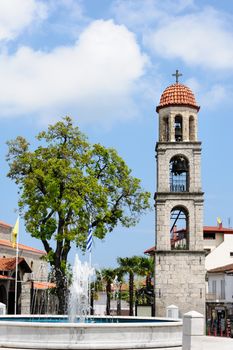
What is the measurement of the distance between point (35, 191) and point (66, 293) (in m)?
6.73

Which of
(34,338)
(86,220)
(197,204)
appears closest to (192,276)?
(197,204)

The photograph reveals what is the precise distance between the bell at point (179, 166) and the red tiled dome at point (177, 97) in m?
3.75

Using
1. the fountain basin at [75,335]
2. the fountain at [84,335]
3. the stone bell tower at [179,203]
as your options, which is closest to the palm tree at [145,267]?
the stone bell tower at [179,203]

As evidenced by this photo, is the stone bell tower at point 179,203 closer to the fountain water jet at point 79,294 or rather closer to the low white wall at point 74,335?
the fountain water jet at point 79,294

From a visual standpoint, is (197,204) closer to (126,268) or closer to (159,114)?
(159,114)

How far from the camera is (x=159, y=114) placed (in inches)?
1544

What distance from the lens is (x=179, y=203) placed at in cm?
3728

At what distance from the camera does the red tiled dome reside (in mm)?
38481

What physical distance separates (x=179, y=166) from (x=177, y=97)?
4.73 meters

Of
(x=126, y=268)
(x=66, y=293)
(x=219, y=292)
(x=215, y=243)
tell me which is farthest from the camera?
(x=215, y=243)

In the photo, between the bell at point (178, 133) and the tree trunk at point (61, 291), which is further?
the bell at point (178, 133)

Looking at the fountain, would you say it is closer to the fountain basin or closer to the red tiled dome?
the fountain basin

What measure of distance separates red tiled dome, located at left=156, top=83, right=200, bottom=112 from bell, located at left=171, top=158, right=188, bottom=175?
3.75 m

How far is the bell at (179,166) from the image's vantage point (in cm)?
3828
